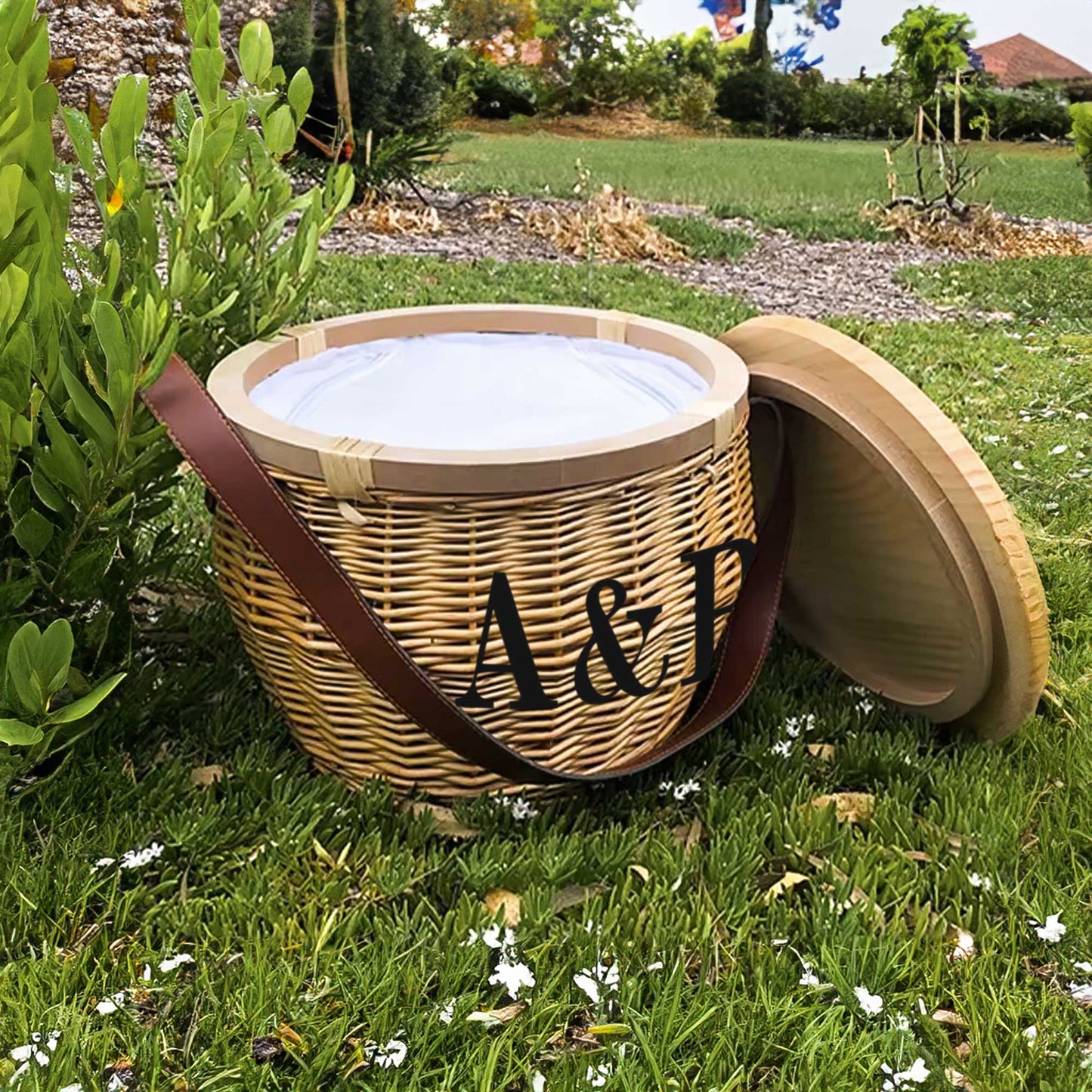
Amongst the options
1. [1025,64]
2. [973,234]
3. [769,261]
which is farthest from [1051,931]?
[1025,64]

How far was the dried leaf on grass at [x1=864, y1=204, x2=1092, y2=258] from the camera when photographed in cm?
763

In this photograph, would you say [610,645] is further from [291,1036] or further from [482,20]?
[482,20]

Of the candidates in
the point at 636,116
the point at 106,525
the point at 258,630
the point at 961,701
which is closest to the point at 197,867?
the point at 258,630

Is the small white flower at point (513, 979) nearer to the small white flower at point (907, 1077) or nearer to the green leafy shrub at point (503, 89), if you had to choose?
the small white flower at point (907, 1077)

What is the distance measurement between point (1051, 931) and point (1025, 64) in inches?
608

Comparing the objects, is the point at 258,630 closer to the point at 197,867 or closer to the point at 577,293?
the point at 197,867

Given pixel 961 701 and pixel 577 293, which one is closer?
pixel 961 701

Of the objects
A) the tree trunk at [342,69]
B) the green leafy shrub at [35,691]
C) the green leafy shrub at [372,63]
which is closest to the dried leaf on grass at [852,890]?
the green leafy shrub at [35,691]

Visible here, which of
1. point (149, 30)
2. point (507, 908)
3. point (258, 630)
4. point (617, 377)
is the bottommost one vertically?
point (507, 908)

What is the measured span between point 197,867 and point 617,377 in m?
0.93

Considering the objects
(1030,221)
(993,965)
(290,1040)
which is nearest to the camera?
(290,1040)

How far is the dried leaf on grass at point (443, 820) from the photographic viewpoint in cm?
154

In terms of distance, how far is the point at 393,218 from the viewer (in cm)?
684

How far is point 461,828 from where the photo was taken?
155 centimetres
